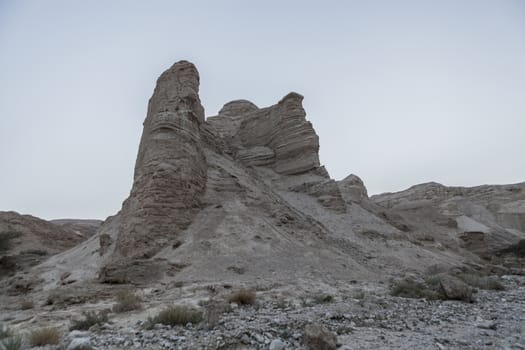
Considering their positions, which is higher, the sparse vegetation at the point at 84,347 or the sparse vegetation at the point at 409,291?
the sparse vegetation at the point at 84,347

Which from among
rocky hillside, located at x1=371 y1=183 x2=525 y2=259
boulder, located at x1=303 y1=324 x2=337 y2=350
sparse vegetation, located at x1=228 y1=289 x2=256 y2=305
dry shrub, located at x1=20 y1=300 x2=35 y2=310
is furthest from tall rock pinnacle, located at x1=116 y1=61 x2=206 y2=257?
rocky hillside, located at x1=371 y1=183 x2=525 y2=259

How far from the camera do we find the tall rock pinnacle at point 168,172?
15.5 meters

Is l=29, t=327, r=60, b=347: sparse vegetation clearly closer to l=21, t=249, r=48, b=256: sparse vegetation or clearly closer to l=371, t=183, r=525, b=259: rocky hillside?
l=371, t=183, r=525, b=259: rocky hillside

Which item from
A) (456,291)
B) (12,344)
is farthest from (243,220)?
(12,344)

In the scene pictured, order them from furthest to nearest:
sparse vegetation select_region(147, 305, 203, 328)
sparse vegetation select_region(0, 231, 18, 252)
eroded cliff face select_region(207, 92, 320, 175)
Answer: eroded cliff face select_region(207, 92, 320, 175), sparse vegetation select_region(0, 231, 18, 252), sparse vegetation select_region(147, 305, 203, 328)

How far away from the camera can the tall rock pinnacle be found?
15492 mm

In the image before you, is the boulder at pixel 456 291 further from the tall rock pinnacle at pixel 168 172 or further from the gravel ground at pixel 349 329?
A: the tall rock pinnacle at pixel 168 172

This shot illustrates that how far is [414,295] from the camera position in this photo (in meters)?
9.87

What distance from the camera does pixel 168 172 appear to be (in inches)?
672

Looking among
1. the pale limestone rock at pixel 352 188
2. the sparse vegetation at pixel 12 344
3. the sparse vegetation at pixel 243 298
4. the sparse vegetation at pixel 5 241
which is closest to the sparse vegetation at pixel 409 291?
the sparse vegetation at pixel 243 298

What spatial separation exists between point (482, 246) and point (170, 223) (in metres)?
27.6

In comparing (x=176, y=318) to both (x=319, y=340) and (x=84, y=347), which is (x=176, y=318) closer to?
(x=84, y=347)

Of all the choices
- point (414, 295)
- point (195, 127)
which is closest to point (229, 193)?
point (195, 127)

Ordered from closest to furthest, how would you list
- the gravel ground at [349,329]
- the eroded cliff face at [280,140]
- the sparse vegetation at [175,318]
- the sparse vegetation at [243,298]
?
the gravel ground at [349,329] < the sparse vegetation at [175,318] < the sparse vegetation at [243,298] < the eroded cliff face at [280,140]
